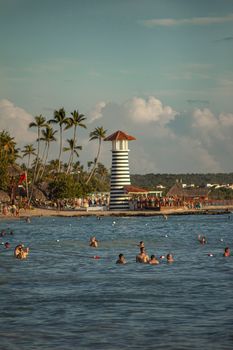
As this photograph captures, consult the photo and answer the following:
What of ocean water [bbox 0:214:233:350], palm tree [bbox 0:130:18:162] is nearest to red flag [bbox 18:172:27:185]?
palm tree [bbox 0:130:18:162]

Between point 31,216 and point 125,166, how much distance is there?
65.3ft

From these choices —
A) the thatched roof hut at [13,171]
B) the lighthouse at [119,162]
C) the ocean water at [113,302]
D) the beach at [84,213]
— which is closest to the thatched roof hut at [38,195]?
the thatched roof hut at [13,171]

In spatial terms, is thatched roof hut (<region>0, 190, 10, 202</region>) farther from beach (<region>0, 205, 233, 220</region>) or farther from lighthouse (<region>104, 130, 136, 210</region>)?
lighthouse (<region>104, 130, 136, 210</region>)

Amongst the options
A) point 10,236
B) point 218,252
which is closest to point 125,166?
point 10,236

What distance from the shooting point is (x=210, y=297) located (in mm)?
37938

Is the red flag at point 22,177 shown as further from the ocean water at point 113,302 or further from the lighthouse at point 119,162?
the ocean water at point 113,302

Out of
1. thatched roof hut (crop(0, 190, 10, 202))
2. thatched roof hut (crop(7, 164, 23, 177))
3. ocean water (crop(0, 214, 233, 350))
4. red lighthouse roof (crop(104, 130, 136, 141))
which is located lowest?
ocean water (crop(0, 214, 233, 350))

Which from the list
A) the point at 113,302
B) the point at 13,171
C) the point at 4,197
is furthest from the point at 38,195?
the point at 113,302

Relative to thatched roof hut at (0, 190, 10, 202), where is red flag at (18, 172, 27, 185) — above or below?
above

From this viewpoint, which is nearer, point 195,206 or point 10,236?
point 10,236

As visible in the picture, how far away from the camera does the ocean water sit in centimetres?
2841

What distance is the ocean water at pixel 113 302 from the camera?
28.4 m

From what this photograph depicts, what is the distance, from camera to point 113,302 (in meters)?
36.9

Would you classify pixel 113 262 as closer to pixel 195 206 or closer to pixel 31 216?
pixel 31 216
